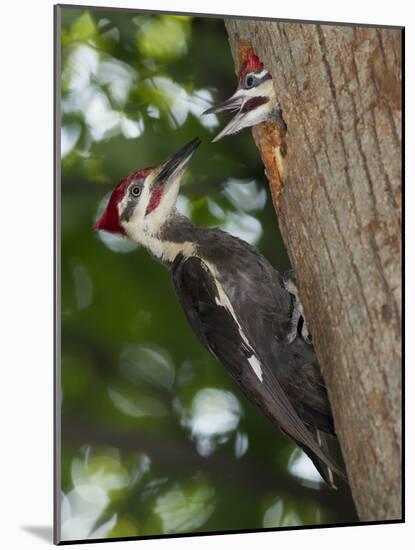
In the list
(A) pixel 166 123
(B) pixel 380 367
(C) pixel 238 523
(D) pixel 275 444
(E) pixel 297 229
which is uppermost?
(A) pixel 166 123

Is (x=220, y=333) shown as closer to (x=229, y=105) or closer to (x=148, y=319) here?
(x=148, y=319)

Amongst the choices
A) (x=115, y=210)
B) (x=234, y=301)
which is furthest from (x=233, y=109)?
(x=234, y=301)

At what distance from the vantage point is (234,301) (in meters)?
3.51

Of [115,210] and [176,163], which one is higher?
[176,163]

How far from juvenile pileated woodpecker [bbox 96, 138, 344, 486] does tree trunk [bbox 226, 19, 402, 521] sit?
71mm

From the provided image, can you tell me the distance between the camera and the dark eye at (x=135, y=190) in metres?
3.46

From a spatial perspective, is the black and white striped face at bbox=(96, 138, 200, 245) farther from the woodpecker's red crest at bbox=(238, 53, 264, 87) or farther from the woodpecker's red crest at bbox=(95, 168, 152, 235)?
the woodpecker's red crest at bbox=(238, 53, 264, 87)

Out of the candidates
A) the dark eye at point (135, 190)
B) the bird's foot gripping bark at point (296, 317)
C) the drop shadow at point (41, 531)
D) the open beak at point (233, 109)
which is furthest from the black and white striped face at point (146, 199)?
the drop shadow at point (41, 531)

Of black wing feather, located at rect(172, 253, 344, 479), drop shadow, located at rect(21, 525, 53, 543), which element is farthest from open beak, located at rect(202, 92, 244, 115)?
drop shadow, located at rect(21, 525, 53, 543)

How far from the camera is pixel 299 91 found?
3.54m

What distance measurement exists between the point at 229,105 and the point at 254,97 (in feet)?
0.28

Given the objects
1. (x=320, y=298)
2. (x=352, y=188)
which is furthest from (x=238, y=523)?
(x=352, y=188)

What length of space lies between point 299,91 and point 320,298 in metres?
0.65

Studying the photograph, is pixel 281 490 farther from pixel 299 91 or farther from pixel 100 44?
pixel 100 44
